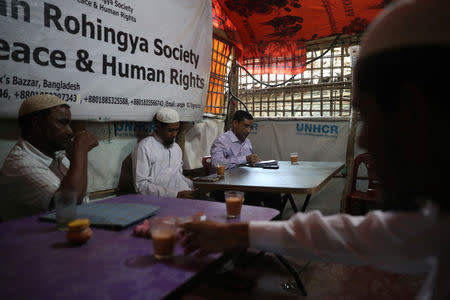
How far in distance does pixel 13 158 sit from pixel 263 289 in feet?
7.09

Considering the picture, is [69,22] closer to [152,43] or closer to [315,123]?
[152,43]

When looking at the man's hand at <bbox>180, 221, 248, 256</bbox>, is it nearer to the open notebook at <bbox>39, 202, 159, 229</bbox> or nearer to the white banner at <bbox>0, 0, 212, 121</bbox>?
the open notebook at <bbox>39, 202, 159, 229</bbox>

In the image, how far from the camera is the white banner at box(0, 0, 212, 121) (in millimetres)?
2205

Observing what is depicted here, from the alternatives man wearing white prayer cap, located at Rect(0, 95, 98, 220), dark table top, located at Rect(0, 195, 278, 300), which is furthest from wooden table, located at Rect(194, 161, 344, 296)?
→ dark table top, located at Rect(0, 195, 278, 300)

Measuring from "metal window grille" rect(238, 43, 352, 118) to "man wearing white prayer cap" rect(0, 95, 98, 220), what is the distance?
426 centimetres

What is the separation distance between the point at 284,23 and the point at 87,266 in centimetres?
415

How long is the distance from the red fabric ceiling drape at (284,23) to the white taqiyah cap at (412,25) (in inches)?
139

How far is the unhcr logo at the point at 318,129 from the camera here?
550 cm

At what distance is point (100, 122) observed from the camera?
10.1 ft

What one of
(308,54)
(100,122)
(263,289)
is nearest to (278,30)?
(308,54)

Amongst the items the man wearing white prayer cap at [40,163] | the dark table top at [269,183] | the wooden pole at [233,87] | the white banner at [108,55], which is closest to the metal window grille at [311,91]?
the wooden pole at [233,87]

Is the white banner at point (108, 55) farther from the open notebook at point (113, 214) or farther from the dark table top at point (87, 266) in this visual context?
the dark table top at point (87, 266)

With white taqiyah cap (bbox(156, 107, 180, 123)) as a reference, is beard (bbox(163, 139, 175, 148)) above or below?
below

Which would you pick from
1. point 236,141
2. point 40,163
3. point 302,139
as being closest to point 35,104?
point 40,163
